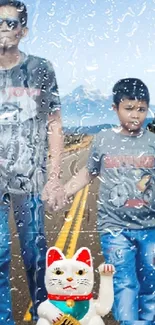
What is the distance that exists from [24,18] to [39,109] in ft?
1.44

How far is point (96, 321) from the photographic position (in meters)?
6.95

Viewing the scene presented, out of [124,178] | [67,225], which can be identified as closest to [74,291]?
[67,225]

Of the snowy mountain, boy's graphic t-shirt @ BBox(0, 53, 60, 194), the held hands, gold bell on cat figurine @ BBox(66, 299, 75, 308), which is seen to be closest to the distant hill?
the snowy mountain

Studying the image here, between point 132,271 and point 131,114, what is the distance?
76 centimetres

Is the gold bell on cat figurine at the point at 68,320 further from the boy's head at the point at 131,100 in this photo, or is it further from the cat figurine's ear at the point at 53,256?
the boy's head at the point at 131,100

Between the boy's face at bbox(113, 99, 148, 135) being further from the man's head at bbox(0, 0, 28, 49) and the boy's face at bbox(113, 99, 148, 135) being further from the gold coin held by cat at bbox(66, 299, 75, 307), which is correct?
the gold coin held by cat at bbox(66, 299, 75, 307)

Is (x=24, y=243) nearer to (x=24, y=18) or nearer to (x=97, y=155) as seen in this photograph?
(x=97, y=155)

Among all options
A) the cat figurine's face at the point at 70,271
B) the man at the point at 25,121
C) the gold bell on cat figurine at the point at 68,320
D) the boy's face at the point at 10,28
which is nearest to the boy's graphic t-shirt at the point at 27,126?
the man at the point at 25,121

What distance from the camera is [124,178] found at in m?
6.98

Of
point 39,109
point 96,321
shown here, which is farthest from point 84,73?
point 96,321

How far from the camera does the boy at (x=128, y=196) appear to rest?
6.98 m

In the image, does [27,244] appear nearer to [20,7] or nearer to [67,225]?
[67,225]

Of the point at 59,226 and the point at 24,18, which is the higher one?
the point at 24,18

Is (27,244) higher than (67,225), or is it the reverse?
(67,225)
